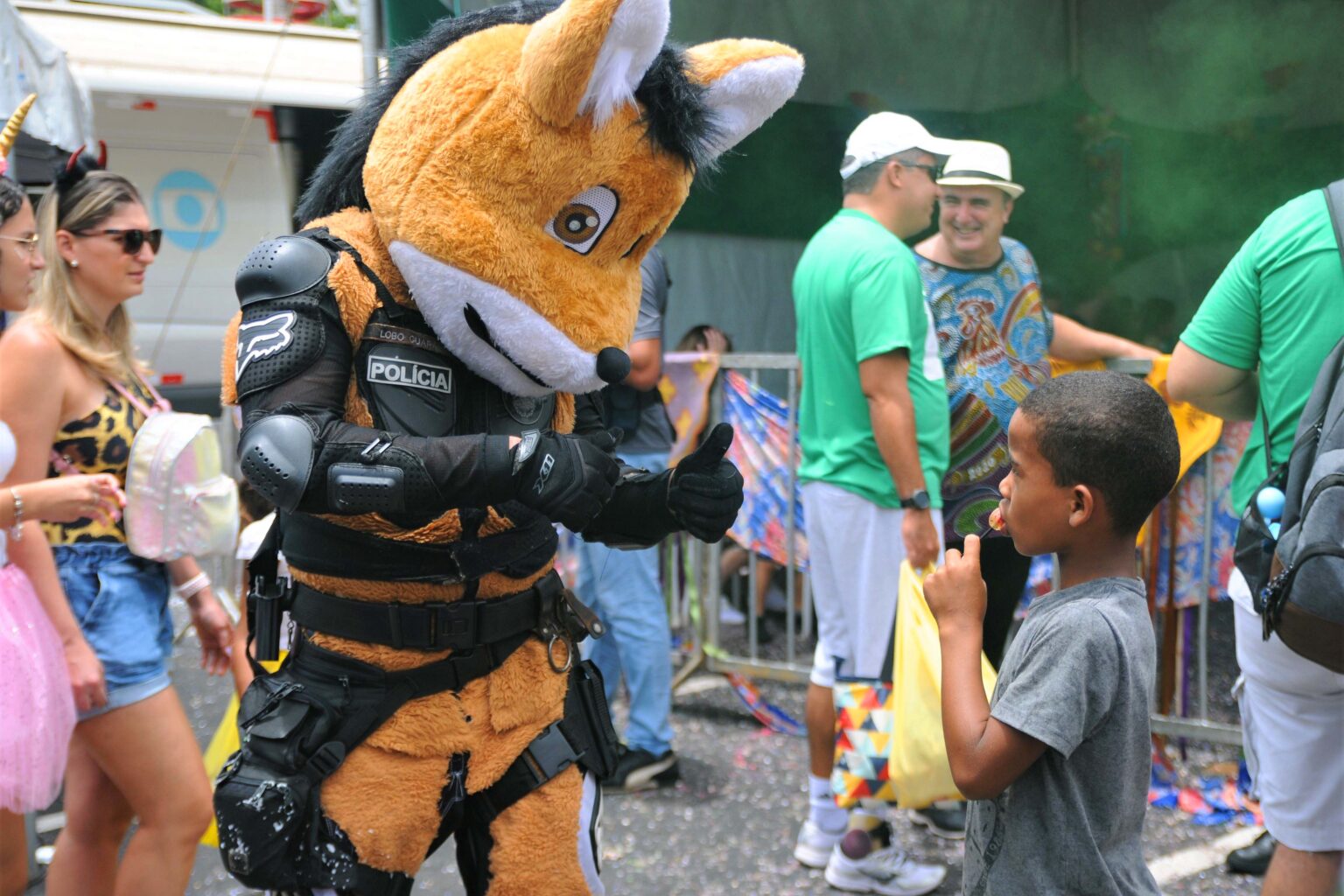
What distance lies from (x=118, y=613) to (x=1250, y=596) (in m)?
2.61

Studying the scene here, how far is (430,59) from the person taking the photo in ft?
7.16

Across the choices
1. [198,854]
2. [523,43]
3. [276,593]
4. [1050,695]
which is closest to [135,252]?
[276,593]

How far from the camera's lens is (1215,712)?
5152 mm

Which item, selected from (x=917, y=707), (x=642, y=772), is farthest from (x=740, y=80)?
(x=642, y=772)

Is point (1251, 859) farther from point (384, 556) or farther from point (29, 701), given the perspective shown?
point (29, 701)

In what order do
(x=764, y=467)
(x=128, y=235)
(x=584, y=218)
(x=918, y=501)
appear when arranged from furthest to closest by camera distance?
1. (x=764, y=467)
2. (x=918, y=501)
3. (x=128, y=235)
4. (x=584, y=218)

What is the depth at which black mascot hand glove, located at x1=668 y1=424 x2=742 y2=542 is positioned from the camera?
2205mm

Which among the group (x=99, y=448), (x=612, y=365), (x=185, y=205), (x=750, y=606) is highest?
(x=185, y=205)

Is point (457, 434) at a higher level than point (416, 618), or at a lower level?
higher

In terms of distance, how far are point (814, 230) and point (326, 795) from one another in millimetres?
4394

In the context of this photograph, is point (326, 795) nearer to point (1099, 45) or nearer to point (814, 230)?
point (814, 230)

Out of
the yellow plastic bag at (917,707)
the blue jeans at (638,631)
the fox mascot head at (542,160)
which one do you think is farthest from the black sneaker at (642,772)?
the fox mascot head at (542,160)

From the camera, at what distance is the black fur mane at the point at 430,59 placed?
2125 mm

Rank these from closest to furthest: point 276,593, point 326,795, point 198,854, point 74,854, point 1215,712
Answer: point 326,795 → point 276,593 → point 74,854 → point 198,854 → point 1215,712
